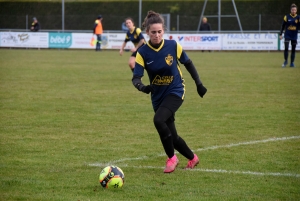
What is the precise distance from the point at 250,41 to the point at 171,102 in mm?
29434

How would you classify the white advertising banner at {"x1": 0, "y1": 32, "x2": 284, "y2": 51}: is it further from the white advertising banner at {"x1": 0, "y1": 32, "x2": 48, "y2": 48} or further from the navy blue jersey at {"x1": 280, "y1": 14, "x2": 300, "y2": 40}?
the navy blue jersey at {"x1": 280, "y1": 14, "x2": 300, "y2": 40}

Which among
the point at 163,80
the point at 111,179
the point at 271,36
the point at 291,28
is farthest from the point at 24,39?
the point at 111,179

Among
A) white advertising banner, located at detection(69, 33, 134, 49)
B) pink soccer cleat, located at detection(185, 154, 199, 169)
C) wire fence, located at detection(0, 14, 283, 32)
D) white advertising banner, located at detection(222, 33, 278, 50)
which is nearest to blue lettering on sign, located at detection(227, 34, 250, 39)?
white advertising banner, located at detection(222, 33, 278, 50)

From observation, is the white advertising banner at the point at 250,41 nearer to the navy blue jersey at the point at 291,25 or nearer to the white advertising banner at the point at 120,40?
the white advertising banner at the point at 120,40

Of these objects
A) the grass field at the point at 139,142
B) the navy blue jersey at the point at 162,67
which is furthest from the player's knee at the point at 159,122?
the grass field at the point at 139,142

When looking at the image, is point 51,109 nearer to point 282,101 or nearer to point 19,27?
point 282,101

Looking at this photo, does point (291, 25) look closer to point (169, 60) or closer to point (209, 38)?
point (209, 38)

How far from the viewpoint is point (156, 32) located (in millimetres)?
6660

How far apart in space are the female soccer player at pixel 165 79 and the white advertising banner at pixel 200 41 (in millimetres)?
29107

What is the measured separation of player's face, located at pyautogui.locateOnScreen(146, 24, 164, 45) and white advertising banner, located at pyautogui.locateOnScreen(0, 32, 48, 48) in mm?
32007

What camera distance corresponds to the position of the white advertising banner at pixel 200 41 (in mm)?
35844

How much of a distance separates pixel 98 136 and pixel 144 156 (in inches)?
63.0

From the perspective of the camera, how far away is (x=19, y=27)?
1628 inches

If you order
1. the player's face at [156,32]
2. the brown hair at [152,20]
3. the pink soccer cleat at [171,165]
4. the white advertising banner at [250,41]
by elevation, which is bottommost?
the pink soccer cleat at [171,165]
